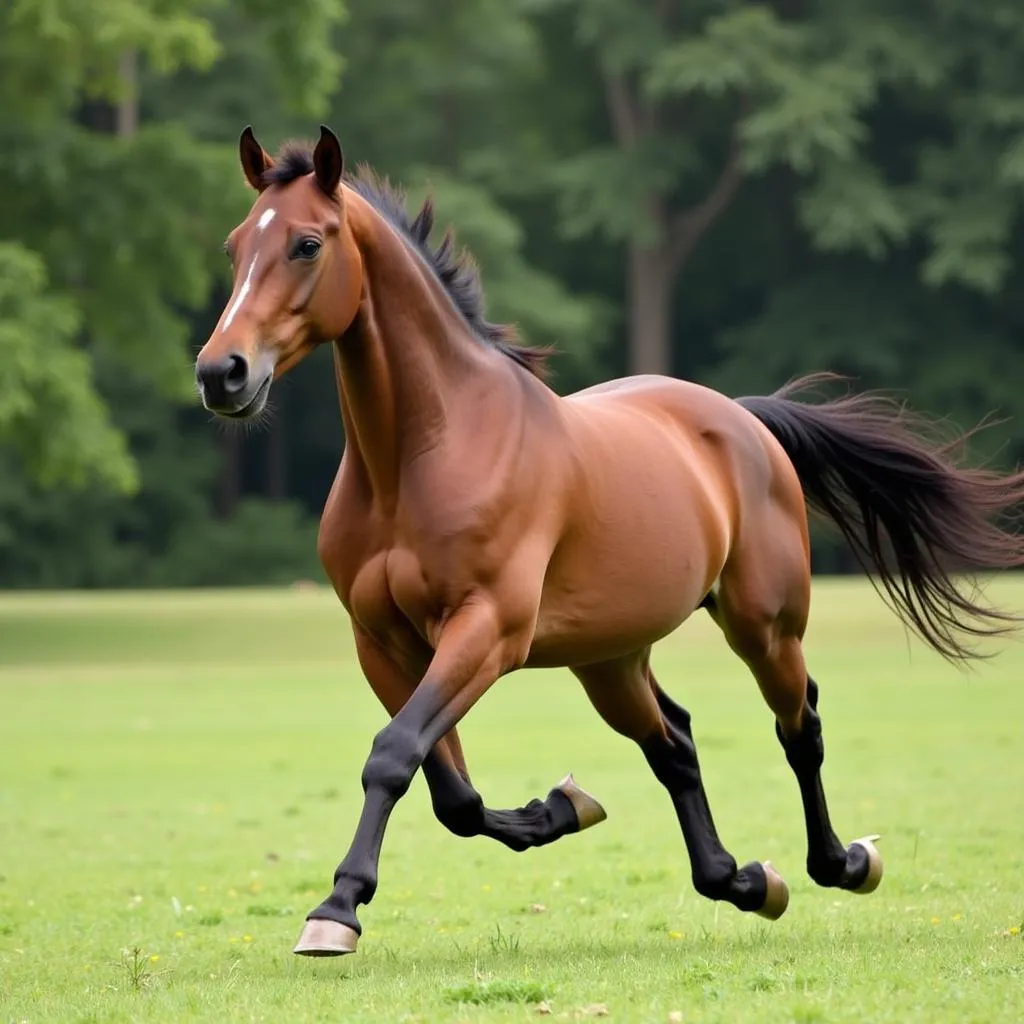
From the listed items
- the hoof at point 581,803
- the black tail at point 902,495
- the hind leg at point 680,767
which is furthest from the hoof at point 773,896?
the black tail at point 902,495

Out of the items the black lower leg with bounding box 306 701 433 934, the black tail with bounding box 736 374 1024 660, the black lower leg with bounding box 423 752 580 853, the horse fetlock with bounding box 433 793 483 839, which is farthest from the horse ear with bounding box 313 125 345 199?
the black tail with bounding box 736 374 1024 660

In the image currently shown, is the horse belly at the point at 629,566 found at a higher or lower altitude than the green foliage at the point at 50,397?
higher

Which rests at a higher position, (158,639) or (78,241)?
(78,241)

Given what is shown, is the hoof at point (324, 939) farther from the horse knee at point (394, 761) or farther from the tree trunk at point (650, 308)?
the tree trunk at point (650, 308)

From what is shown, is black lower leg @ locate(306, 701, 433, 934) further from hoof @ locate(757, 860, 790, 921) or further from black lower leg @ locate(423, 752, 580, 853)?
hoof @ locate(757, 860, 790, 921)

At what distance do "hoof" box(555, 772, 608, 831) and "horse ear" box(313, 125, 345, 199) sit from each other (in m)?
2.25

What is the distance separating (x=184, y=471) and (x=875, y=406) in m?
35.6

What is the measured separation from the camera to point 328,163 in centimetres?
590

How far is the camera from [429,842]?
11.3 m

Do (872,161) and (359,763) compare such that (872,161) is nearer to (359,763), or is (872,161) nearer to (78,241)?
(78,241)

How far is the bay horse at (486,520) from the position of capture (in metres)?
5.82

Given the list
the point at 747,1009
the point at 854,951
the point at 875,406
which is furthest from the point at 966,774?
the point at 747,1009

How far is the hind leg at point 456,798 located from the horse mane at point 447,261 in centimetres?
116

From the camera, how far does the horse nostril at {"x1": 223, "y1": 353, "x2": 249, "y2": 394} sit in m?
5.52
